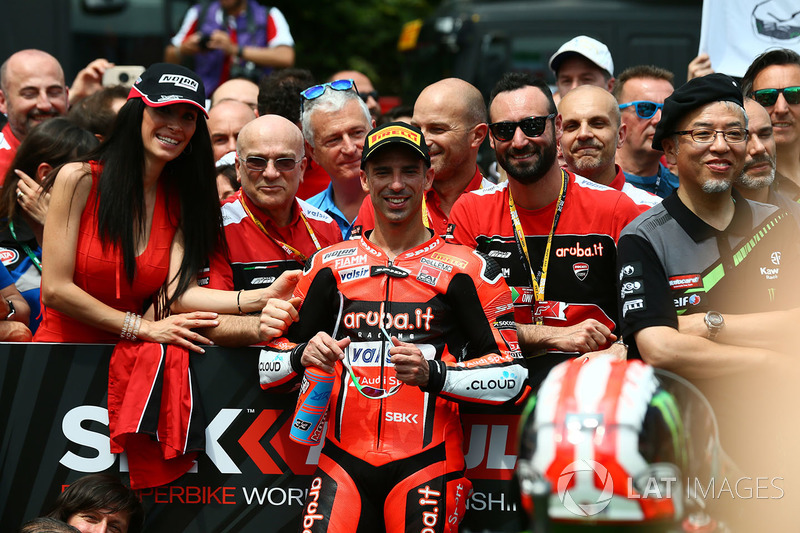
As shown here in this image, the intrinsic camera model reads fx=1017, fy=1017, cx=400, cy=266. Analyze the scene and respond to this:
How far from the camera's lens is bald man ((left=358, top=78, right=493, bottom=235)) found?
5.91 m

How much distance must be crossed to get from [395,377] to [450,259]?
581 mm

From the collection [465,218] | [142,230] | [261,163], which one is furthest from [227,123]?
[465,218]

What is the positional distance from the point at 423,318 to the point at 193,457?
1401 mm

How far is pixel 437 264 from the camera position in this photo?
4.51 metres

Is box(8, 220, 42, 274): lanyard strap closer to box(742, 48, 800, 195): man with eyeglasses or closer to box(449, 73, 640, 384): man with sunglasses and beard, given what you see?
box(449, 73, 640, 384): man with sunglasses and beard

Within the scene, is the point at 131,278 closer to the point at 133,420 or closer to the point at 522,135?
the point at 133,420

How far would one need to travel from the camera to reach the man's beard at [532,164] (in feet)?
17.0

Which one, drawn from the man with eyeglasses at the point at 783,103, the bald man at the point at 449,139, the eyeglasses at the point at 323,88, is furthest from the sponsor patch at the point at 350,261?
the man with eyeglasses at the point at 783,103

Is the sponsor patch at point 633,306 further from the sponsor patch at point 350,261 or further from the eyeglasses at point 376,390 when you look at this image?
the sponsor patch at point 350,261

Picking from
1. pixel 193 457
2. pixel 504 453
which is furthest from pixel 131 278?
pixel 504 453

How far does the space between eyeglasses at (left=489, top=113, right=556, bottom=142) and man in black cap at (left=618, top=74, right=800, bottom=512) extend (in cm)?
75

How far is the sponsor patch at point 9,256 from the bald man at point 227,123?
1.79 meters

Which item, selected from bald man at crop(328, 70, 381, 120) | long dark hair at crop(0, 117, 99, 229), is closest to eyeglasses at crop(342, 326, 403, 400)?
long dark hair at crop(0, 117, 99, 229)

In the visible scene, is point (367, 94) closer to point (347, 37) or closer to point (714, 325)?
point (714, 325)
